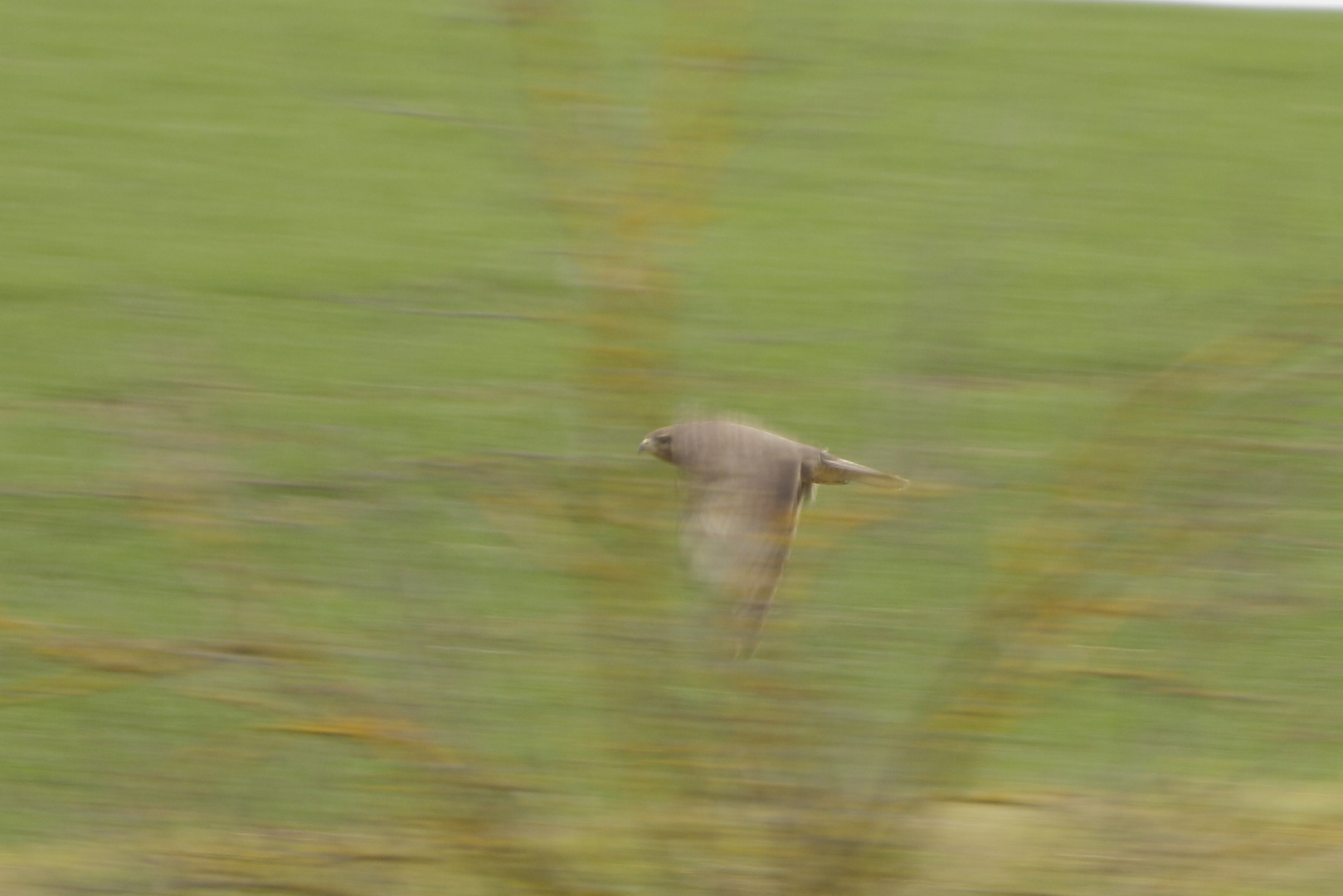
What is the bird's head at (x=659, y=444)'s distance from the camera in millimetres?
3352

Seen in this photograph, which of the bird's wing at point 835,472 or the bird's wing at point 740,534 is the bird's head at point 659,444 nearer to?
the bird's wing at point 740,534

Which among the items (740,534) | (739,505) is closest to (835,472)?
(739,505)

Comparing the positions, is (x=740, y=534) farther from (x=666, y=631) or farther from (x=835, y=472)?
(x=835, y=472)

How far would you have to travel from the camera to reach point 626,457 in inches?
127

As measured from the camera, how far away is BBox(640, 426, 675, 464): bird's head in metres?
3.35

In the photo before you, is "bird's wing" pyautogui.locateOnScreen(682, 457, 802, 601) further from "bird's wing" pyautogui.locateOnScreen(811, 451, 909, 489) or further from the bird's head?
"bird's wing" pyautogui.locateOnScreen(811, 451, 909, 489)

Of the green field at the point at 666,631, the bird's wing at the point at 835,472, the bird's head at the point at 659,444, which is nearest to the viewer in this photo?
the green field at the point at 666,631

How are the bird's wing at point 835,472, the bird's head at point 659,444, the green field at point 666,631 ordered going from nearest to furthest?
the green field at point 666,631 < the bird's head at point 659,444 < the bird's wing at point 835,472

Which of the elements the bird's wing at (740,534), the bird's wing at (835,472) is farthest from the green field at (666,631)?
the bird's wing at (835,472)

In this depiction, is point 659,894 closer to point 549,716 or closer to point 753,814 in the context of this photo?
point 753,814

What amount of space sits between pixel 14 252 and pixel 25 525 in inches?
119

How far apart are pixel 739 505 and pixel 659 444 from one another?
0.18m

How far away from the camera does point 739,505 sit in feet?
11.6

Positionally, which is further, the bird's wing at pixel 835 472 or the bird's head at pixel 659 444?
the bird's wing at pixel 835 472
